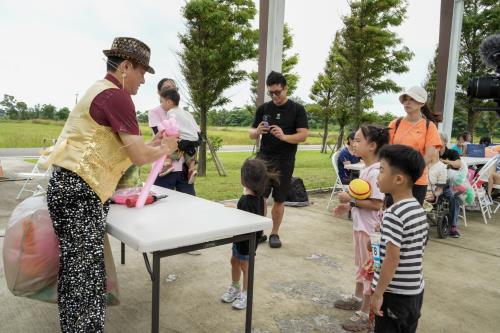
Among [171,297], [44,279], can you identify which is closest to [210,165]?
[171,297]

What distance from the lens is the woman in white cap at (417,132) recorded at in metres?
3.08

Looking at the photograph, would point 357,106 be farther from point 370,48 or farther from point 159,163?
point 159,163

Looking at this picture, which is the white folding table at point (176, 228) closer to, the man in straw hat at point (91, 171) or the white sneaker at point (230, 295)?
the man in straw hat at point (91, 171)

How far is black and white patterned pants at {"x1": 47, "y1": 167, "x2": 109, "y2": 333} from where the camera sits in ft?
5.84

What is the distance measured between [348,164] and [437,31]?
3.86 metres

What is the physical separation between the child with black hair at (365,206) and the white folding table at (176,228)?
64cm

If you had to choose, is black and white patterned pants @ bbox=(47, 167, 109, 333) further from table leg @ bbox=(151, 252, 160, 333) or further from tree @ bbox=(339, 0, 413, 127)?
tree @ bbox=(339, 0, 413, 127)

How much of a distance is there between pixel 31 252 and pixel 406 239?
1807 millimetres

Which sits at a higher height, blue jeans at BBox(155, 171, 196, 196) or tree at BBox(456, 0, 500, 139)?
tree at BBox(456, 0, 500, 139)

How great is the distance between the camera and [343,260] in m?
3.66

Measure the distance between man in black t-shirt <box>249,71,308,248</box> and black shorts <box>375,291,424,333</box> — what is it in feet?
6.73

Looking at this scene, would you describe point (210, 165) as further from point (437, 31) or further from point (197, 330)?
point (197, 330)

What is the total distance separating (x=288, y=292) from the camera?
292 centimetres

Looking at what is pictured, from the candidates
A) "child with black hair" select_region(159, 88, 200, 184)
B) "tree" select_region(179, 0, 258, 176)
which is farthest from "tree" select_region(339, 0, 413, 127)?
"child with black hair" select_region(159, 88, 200, 184)
